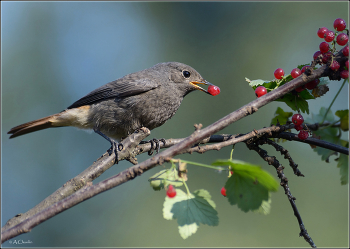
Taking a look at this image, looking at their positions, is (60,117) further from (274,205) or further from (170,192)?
(274,205)

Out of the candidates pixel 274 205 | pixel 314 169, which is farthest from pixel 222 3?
pixel 274 205

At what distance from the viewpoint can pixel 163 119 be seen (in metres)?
4.27

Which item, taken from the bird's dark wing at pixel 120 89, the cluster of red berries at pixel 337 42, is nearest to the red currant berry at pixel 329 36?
the cluster of red berries at pixel 337 42

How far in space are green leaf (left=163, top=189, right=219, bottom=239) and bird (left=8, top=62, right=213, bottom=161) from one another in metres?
2.21

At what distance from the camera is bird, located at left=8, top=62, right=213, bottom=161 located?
13.8 feet

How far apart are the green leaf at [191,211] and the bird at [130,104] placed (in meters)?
2.21

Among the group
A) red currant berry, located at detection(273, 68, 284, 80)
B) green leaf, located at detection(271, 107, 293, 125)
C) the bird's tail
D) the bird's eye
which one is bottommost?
green leaf, located at detection(271, 107, 293, 125)

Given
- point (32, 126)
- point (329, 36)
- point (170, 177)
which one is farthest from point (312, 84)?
point (32, 126)

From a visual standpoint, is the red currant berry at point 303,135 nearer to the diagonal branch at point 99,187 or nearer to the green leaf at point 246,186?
the green leaf at point 246,186

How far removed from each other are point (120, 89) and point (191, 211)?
10.3 ft

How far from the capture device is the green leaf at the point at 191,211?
1.74m

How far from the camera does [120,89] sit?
4531 millimetres

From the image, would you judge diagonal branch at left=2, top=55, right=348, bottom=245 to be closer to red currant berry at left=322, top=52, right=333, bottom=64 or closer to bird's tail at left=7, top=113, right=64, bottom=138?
red currant berry at left=322, top=52, right=333, bottom=64

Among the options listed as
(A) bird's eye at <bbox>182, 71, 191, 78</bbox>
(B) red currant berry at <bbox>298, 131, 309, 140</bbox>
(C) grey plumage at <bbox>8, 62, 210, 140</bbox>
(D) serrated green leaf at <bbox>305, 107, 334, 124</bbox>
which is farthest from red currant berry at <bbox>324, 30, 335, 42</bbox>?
(A) bird's eye at <bbox>182, 71, 191, 78</bbox>
